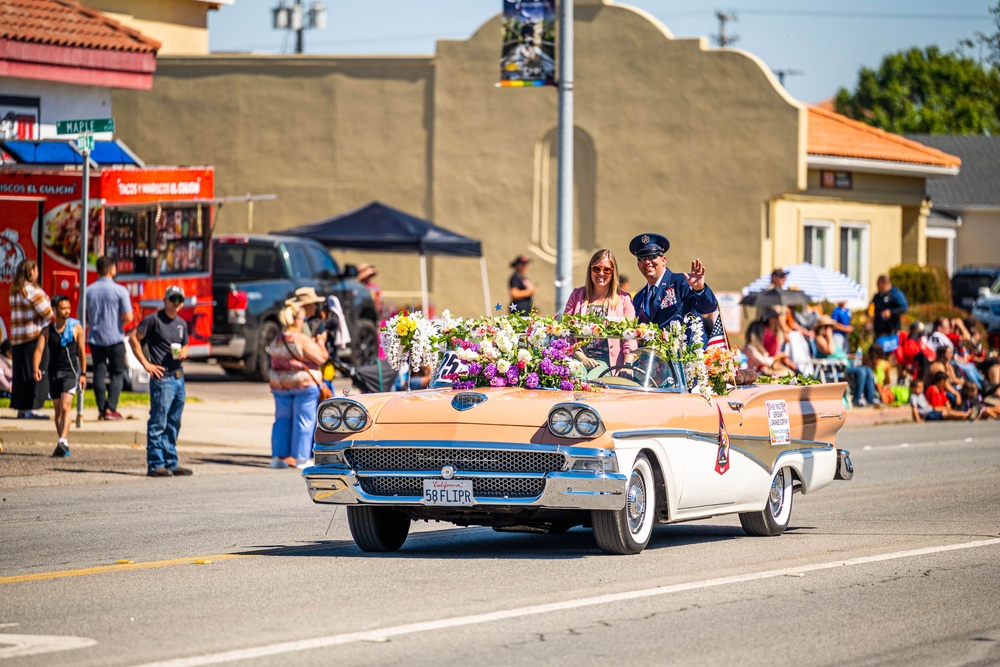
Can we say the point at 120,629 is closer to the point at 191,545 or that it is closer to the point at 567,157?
the point at 191,545

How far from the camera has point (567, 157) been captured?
21703 millimetres

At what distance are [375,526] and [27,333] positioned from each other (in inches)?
329

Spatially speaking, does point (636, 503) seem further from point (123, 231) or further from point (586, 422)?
point (123, 231)

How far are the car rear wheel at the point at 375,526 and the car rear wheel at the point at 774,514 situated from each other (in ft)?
8.42

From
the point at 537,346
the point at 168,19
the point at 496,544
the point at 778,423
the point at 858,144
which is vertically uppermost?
the point at 168,19

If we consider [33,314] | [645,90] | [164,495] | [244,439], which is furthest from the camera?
[645,90]

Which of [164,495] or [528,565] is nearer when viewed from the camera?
[528,565]

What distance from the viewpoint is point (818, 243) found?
1478 inches

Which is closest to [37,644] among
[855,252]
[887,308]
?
[887,308]

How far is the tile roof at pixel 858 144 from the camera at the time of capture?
121 feet

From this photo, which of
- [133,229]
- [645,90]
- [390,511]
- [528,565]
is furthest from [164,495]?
[645,90]

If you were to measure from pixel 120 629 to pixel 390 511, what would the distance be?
2.97 m

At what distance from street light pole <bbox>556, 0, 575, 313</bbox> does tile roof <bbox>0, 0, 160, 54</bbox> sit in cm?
744

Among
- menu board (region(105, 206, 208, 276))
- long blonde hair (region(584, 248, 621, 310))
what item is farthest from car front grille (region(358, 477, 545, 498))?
menu board (region(105, 206, 208, 276))
